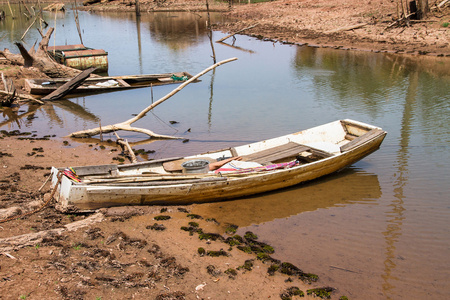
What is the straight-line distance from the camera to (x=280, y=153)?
869 cm

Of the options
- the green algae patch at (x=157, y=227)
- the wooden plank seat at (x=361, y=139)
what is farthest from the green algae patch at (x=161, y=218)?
the wooden plank seat at (x=361, y=139)

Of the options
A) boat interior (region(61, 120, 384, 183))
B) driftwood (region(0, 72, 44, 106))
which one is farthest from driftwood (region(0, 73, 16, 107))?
boat interior (region(61, 120, 384, 183))

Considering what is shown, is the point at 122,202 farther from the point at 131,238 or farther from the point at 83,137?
the point at 83,137

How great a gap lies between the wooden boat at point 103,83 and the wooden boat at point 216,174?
686 cm

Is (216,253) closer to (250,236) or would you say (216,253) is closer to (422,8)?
(250,236)

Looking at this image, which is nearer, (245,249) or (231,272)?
(231,272)

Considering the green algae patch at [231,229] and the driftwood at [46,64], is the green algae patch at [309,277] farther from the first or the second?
the driftwood at [46,64]

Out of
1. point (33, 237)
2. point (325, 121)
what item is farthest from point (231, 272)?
point (325, 121)

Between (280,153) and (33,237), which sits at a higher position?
(280,153)

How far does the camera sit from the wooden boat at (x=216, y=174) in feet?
21.8

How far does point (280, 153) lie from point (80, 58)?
12.7 m

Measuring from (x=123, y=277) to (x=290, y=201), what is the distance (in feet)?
12.4

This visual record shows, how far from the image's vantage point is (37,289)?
4531mm

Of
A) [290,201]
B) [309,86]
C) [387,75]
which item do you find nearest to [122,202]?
[290,201]
